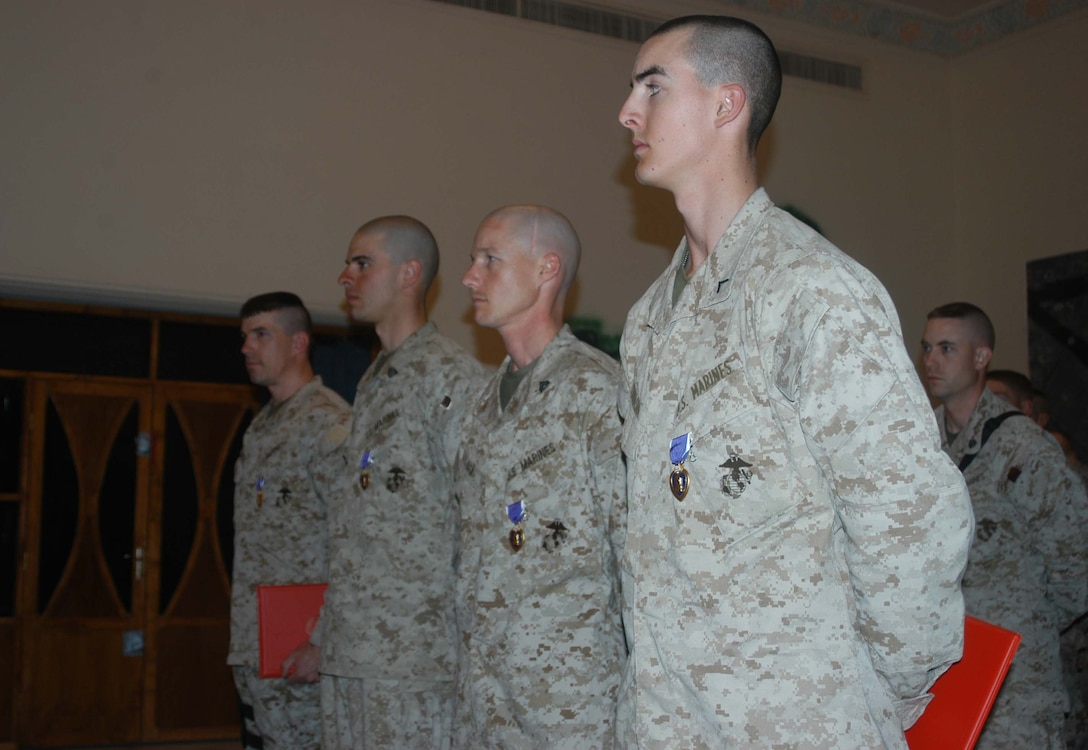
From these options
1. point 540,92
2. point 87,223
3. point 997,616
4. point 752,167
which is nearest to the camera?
point 752,167

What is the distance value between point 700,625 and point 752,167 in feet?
2.31

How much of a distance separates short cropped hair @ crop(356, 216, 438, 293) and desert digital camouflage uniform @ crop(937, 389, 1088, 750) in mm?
1890

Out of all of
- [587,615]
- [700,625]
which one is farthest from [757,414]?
[587,615]

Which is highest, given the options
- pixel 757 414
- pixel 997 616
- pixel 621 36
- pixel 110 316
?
pixel 621 36

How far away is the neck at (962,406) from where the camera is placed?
3.91 metres

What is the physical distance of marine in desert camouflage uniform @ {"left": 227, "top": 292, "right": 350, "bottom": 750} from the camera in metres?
3.74

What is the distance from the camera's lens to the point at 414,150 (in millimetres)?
6488

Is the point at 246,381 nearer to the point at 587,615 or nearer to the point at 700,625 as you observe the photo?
the point at 587,615

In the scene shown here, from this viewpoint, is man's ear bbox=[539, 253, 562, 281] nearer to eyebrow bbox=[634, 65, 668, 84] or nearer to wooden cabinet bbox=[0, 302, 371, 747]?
eyebrow bbox=[634, 65, 668, 84]

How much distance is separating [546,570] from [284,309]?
2279mm

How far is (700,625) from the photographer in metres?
1.47

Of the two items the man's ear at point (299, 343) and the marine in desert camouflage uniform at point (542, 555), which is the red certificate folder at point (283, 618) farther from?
the man's ear at point (299, 343)

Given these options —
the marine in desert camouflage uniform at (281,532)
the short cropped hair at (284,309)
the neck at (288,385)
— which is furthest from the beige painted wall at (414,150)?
the marine in desert camouflage uniform at (281,532)

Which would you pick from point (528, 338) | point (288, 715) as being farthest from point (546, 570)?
point (288, 715)
